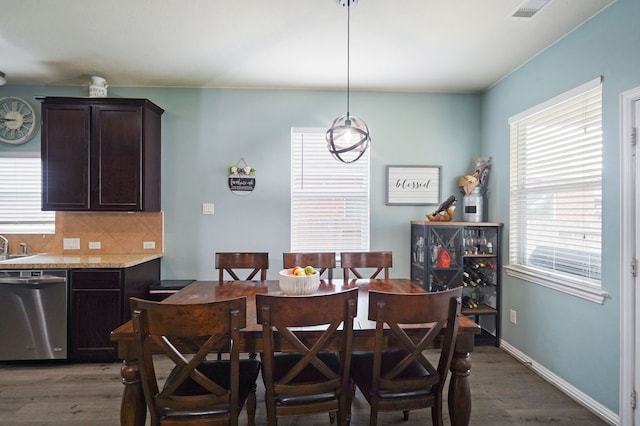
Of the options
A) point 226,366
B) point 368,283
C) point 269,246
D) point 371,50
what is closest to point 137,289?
point 269,246

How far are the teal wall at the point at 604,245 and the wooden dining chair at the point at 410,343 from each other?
1388mm

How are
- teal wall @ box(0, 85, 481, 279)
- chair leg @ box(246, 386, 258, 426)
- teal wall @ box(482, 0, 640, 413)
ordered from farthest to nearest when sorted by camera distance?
teal wall @ box(0, 85, 481, 279) < teal wall @ box(482, 0, 640, 413) < chair leg @ box(246, 386, 258, 426)

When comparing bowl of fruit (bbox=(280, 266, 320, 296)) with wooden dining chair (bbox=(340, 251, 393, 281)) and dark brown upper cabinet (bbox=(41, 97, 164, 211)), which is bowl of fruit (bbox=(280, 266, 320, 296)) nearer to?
wooden dining chair (bbox=(340, 251, 393, 281))

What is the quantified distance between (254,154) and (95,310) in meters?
2.14

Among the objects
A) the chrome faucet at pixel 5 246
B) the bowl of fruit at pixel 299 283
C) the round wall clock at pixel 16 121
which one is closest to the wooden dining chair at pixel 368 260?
the bowl of fruit at pixel 299 283

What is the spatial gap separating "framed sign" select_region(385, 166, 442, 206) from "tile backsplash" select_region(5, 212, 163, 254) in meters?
2.62

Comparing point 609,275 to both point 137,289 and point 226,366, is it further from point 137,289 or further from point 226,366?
point 137,289

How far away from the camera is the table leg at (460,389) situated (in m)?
1.72

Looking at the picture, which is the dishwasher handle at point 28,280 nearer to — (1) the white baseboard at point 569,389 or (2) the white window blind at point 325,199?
(2) the white window blind at point 325,199

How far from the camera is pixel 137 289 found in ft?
10.7

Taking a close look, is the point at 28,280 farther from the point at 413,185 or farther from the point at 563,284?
the point at 563,284

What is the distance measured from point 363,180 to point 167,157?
87.0 inches

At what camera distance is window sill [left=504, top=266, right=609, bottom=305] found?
2.31 m

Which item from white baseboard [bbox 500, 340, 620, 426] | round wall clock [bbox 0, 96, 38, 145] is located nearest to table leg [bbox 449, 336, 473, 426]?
white baseboard [bbox 500, 340, 620, 426]
